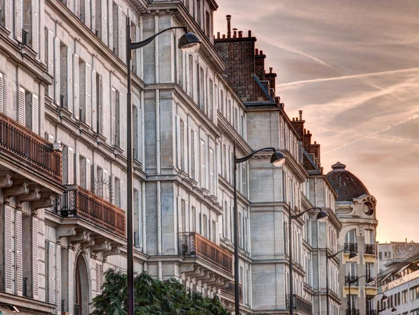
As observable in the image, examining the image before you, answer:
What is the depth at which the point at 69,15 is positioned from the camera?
1844 inches

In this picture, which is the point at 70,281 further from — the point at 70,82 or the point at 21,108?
the point at 21,108

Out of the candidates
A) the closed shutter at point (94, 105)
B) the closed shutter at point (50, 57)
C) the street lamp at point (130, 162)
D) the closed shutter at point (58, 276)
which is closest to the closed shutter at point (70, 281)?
the closed shutter at point (58, 276)

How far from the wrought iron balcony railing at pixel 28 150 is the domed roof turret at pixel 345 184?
4869 inches

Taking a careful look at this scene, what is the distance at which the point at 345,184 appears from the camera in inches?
6506

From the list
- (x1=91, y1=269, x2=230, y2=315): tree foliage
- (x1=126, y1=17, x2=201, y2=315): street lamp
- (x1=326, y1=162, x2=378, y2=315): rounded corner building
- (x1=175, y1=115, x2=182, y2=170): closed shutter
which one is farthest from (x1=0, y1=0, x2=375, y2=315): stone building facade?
(x1=326, y1=162, x2=378, y2=315): rounded corner building

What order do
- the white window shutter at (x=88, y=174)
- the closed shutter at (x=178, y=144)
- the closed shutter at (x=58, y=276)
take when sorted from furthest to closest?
the closed shutter at (x=178, y=144) < the white window shutter at (x=88, y=174) < the closed shutter at (x=58, y=276)

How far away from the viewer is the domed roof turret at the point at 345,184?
534 ft

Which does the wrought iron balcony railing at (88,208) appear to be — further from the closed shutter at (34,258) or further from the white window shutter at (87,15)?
the white window shutter at (87,15)

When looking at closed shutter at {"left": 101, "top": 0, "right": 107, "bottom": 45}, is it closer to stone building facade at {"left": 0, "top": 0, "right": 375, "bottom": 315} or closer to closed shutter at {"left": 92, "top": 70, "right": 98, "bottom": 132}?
stone building facade at {"left": 0, "top": 0, "right": 375, "bottom": 315}

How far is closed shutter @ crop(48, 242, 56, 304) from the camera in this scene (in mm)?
42281

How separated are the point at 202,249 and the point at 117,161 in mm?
9484

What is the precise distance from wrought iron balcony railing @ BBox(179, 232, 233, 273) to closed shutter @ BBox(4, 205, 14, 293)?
21.5 meters

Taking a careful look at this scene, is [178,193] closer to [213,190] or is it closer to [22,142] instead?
[213,190]

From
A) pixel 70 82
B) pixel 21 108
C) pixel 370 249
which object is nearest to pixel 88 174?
pixel 70 82
